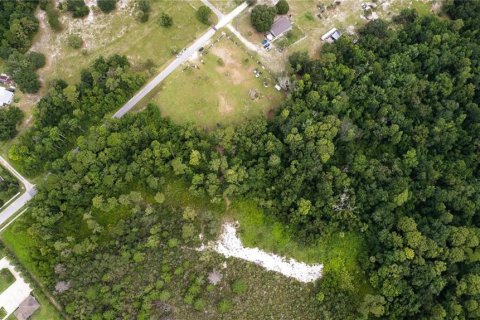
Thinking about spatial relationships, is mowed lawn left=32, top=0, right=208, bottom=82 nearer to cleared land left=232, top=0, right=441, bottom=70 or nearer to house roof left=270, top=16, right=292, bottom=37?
cleared land left=232, top=0, right=441, bottom=70

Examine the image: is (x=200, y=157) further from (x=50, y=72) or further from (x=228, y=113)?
(x=50, y=72)

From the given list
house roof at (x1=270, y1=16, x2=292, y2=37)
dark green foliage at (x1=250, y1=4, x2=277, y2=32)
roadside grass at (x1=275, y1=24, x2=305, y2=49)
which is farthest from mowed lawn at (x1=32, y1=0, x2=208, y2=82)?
roadside grass at (x1=275, y1=24, x2=305, y2=49)

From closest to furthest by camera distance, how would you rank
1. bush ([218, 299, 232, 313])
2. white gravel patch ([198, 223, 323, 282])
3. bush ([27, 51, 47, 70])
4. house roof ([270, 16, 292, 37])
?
bush ([218, 299, 232, 313])
white gravel patch ([198, 223, 323, 282])
bush ([27, 51, 47, 70])
house roof ([270, 16, 292, 37])

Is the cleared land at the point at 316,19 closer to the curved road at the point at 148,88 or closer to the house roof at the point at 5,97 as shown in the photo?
the curved road at the point at 148,88

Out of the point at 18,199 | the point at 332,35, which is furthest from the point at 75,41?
the point at 332,35

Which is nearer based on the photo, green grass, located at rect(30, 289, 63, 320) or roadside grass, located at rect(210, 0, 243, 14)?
green grass, located at rect(30, 289, 63, 320)

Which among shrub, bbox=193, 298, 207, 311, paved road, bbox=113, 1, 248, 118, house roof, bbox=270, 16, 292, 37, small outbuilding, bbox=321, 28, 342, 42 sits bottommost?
shrub, bbox=193, 298, 207, 311

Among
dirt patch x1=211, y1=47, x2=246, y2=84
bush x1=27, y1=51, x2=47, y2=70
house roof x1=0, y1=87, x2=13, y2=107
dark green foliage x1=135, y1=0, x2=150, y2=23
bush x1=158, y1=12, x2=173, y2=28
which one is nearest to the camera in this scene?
house roof x1=0, y1=87, x2=13, y2=107
